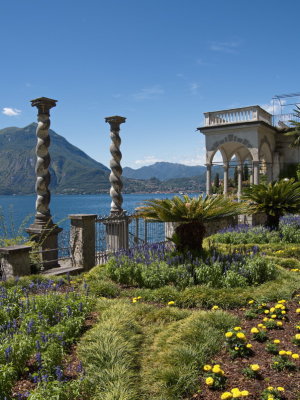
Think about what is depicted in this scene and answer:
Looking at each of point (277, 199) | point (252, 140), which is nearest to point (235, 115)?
point (252, 140)

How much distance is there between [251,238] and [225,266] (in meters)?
4.25

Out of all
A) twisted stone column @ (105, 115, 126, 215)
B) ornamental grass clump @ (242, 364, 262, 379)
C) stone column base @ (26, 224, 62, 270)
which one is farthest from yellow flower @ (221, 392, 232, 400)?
twisted stone column @ (105, 115, 126, 215)

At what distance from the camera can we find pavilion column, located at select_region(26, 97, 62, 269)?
31.9ft

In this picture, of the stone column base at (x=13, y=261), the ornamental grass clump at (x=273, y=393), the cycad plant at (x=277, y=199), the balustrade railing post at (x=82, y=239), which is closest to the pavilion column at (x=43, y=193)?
the balustrade railing post at (x=82, y=239)

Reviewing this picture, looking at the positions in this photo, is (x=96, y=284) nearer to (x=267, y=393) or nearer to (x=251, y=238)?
(x=267, y=393)

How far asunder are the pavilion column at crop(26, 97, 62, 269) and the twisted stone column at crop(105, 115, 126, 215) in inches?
112

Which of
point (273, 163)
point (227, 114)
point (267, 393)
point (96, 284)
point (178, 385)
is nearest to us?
point (267, 393)

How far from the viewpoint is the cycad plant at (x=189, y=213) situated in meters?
6.71

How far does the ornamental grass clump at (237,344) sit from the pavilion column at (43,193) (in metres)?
6.65

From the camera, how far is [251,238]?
1028 centimetres

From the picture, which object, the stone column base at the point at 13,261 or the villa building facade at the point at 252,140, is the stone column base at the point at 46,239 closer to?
the stone column base at the point at 13,261

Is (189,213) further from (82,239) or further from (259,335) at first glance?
(82,239)

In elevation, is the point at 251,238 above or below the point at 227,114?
below

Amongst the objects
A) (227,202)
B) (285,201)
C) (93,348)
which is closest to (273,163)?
(285,201)
